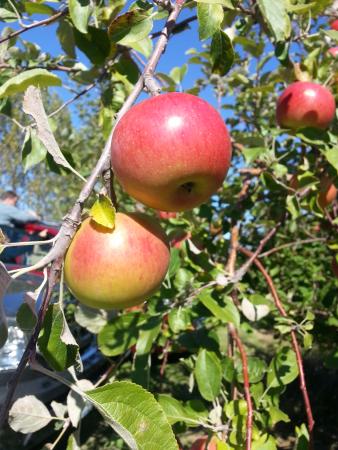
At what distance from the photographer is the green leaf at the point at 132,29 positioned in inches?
34.7

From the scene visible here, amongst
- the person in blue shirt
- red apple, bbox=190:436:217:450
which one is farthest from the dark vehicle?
the person in blue shirt

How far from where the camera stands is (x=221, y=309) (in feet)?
4.01

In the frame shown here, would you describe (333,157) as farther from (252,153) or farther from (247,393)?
(247,393)

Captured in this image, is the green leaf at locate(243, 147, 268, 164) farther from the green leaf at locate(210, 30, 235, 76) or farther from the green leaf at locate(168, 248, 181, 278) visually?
the green leaf at locate(210, 30, 235, 76)

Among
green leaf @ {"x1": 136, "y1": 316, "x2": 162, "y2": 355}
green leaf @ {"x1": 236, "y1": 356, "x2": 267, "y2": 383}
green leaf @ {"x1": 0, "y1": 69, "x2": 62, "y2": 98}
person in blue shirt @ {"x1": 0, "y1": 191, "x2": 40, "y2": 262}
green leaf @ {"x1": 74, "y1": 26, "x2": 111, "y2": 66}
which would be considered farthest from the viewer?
person in blue shirt @ {"x1": 0, "y1": 191, "x2": 40, "y2": 262}

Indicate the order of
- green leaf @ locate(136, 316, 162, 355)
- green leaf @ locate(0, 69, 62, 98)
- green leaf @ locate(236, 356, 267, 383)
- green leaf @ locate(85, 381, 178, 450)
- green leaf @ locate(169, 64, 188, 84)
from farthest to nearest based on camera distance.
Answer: green leaf @ locate(169, 64, 188, 84)
green leaf @ locate(236, 356, 267, 383)
green leaf @ locate(136, 316, 162, 355)
green leaf @ locate(0, 69, 62, 98)
green leaf @ locate(85, 381, 178, 450)

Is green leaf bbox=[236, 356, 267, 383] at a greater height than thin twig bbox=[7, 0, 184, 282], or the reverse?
thin twig bbox=[7, 0, 184, 282]

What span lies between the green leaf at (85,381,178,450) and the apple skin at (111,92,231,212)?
12.6 inches

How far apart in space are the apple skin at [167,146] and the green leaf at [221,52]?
0.84 feet

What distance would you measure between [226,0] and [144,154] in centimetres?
32

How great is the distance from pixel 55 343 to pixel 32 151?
70 centimetres

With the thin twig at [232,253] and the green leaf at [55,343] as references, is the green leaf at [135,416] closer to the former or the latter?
the green leaf at [55,343]

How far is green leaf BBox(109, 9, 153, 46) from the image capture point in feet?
2.89

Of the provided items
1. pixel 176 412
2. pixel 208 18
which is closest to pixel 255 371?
pixel 176 412
